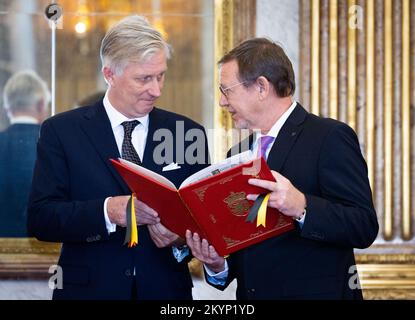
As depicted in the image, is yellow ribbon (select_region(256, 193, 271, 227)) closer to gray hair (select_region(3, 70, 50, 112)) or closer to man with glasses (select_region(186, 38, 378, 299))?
man with glasses (select_region(186, 38, 378, 299))

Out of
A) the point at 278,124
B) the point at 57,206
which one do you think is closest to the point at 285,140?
the point at 278,124

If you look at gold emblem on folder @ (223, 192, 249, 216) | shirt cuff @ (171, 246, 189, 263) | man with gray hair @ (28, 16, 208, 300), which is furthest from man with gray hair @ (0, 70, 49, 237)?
gold emblem on folder @ (223, 192, 249, 216)

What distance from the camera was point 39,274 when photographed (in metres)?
4.81

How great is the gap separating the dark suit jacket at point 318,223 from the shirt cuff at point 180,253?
276 mm

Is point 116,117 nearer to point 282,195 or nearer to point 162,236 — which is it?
point 162,236

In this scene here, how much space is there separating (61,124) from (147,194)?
0.61 m

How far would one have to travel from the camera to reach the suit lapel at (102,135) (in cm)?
308

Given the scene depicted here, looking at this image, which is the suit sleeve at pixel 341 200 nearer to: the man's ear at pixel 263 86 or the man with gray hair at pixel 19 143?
the man's ear at pixel 263 86

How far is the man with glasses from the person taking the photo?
275 centimetres

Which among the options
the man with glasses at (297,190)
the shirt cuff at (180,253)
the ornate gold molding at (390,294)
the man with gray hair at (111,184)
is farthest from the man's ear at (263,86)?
the ornate gold molding at (390,294)

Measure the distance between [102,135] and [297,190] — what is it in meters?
0.88

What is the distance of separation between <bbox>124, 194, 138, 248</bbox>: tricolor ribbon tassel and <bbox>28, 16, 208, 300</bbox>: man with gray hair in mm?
76

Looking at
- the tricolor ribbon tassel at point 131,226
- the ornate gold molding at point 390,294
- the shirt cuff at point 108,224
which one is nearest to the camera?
the tricolor ribbon tassel at point 131,226

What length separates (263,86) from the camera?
2.97 meters
